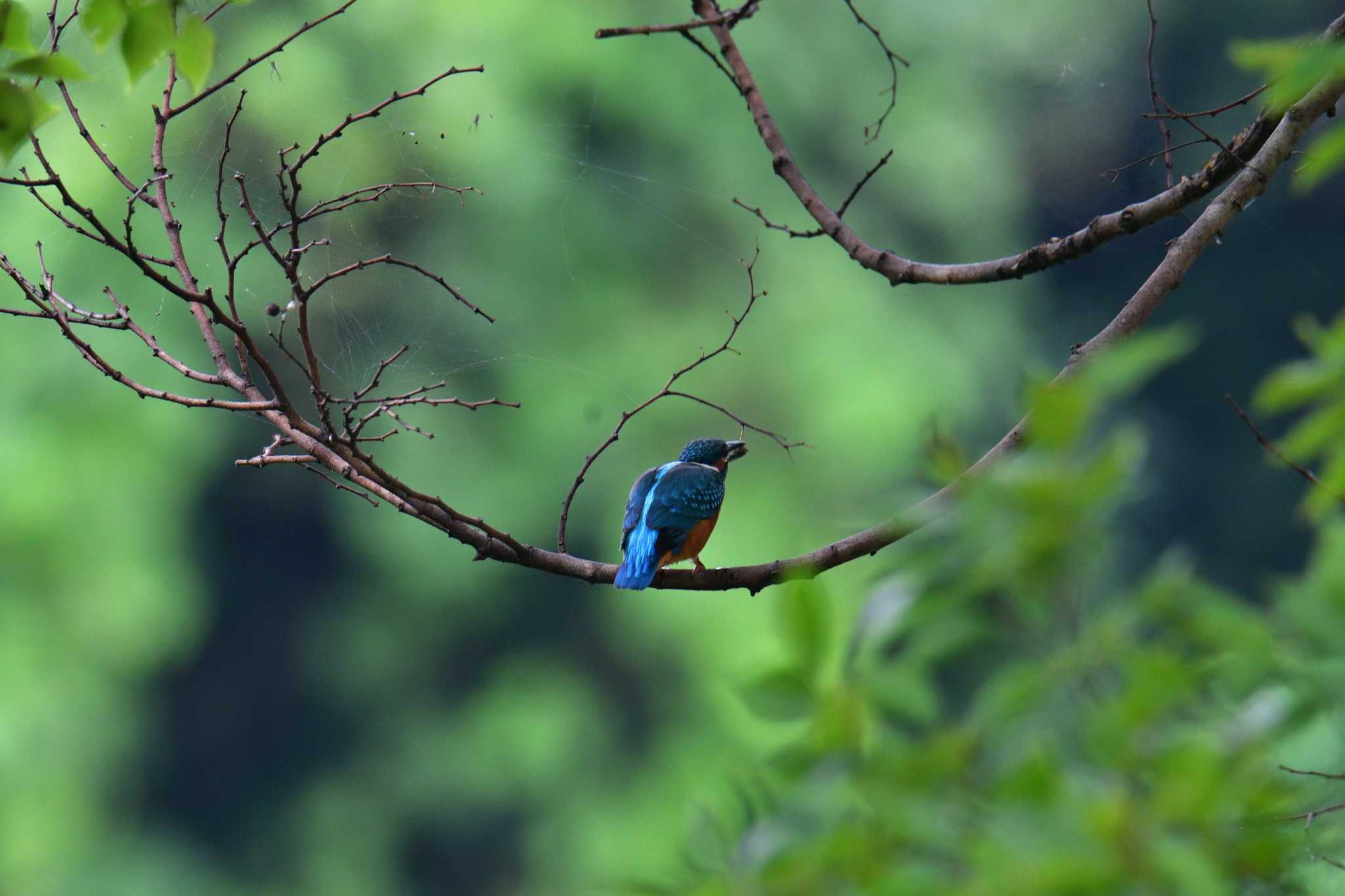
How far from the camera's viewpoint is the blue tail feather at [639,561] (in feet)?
5.89

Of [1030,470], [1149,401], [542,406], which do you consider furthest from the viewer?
[1149,401]

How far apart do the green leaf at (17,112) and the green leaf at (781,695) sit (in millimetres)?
543

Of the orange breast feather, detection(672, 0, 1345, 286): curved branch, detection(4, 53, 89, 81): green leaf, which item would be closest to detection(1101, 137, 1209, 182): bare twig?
detection(672, 0, 1345, 286): curved branch

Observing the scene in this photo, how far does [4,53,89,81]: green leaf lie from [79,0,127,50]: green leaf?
0.27 ft

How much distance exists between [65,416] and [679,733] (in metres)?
2.93

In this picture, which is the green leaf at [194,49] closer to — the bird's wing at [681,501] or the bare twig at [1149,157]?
the bare twig at [1149,157]

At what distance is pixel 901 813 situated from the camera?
0.43 meters

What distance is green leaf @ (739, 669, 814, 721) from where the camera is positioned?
47 cm

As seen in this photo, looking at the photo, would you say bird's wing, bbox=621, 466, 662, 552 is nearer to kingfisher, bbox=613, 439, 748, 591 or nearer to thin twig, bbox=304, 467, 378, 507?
kingfisher, bbox=613, 439, 748, 591

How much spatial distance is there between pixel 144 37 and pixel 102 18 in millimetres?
28

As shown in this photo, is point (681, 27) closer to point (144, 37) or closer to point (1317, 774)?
point (144, 37)

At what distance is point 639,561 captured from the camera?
1.96m

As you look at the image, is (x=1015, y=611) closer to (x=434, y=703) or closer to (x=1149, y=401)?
(x=434, y=703)

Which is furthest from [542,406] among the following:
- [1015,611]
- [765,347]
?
[1015,611]
